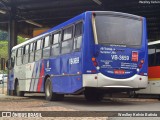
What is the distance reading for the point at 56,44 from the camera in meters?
15.7

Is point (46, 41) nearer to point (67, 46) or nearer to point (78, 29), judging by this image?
point (67, 46)

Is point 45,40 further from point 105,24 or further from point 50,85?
point 105,24

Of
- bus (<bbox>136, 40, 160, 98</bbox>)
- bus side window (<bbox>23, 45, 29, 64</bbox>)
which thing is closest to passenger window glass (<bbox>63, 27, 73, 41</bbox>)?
bus (<bbox>136, 40, 160, 98</bbox>)

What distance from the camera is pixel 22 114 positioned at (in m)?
10.4

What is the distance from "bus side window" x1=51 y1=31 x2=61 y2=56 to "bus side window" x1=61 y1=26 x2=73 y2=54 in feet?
1.63

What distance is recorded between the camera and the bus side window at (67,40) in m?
14.4

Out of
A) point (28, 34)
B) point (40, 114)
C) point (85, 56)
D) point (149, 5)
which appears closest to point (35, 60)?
point (85, 56)

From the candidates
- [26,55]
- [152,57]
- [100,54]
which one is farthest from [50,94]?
[152,57]

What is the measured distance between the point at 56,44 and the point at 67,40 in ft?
3.86

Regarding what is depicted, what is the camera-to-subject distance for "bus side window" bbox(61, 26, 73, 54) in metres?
14.4

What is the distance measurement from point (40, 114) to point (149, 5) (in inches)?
665

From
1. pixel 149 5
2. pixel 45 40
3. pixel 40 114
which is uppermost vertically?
pixel 149 5

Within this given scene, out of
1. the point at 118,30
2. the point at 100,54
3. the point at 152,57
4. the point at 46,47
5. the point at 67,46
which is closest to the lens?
the point at 100,54

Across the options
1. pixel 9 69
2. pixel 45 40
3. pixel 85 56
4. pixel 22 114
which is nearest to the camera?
pixel 22 114
